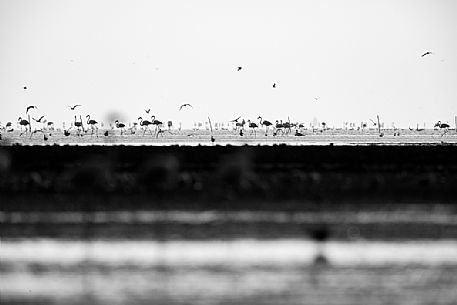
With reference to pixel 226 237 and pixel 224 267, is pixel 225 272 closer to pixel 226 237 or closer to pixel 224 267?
pixel 224 267

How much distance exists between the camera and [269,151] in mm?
86000

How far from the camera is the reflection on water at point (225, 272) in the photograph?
854 inches

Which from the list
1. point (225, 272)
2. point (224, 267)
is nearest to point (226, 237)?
point (224, 267)

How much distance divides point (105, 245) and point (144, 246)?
3.53ft

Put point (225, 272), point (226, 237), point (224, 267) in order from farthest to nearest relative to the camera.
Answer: point (226, 237) < point (224, 267) < point (225, 272)

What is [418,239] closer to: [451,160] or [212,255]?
[212,255]

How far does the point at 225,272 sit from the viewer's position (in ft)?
80.7

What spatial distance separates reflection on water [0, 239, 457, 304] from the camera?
21703 millimetres

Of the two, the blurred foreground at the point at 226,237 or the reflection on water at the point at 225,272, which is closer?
the reflection on water at the point at 225,272

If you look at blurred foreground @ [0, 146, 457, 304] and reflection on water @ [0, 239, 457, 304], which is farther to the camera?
blurred foreground @ [0, 146, 457, 304]

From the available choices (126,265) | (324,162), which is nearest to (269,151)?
(324,162)

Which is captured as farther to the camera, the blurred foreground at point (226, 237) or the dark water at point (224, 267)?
the blurred foreground at point (226, 237)

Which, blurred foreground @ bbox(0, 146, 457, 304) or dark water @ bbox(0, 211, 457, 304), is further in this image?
→ blurred foreground @ bbox(0, 146, 457, 304)

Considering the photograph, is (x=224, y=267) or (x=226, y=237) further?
(x=226, y=237)
